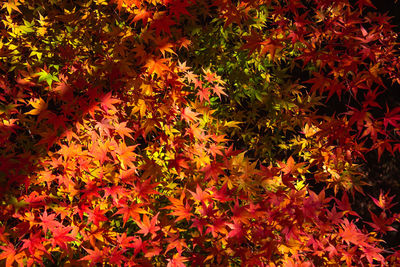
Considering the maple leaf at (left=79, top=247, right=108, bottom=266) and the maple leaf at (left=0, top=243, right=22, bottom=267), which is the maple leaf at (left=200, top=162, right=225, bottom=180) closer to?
the maple leaf at (left=79, top=247, right=108, bottom=266)

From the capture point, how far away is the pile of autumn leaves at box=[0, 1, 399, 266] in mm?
1768

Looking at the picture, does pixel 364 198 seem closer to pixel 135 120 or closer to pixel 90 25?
pixel 135 120

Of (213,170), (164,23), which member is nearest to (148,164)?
(213,170)

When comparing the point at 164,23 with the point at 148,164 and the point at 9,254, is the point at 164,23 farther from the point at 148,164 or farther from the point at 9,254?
the point at 9,254

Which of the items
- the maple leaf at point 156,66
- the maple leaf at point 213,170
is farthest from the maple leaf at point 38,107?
the maple leaf at point 213,170

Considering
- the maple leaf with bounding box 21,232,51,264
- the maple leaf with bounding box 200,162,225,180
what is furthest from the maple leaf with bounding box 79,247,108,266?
the maple leaf with bounding box 200,162,225,180

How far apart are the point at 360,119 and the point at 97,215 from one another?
1654 mm

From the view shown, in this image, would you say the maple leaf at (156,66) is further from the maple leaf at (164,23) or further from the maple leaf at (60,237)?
the maple leaf at (60,237)

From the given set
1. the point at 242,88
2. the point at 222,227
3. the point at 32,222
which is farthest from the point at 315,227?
the point at 32,222

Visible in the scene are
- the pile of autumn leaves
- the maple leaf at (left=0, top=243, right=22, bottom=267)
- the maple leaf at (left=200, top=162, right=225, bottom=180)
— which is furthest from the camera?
the maple leaf at (left=200, top=162, right=225, bottom=180)

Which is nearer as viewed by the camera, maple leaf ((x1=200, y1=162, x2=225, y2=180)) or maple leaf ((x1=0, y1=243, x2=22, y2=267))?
maple leaf ((x1=0, y1=243, x2=22, y2=267))

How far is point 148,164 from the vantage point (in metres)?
2.09

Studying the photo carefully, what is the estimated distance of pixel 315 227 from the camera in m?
2.06

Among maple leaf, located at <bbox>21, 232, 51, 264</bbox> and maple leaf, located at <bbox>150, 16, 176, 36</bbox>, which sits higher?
maple leaf, located at <bbox>150, 16, 176, 36</bbox>
